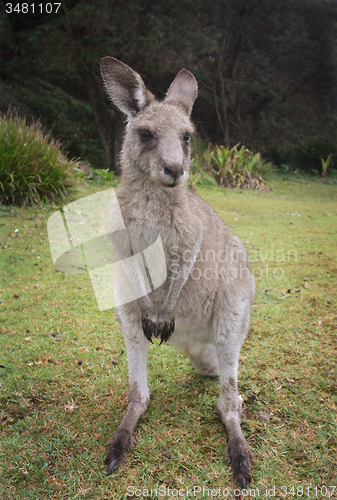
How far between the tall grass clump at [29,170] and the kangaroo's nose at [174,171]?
4439 mm

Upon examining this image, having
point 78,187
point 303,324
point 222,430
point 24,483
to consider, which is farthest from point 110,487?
point 78,187

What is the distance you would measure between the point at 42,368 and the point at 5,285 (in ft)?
4.83

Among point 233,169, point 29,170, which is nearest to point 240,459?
point 29,170

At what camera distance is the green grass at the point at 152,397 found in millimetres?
1807

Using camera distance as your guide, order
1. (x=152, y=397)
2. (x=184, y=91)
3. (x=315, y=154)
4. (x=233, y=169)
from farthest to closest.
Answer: (x=315, y=154) → (x=233, y=169) → (x=152, y=397) → (x=184, y=91)

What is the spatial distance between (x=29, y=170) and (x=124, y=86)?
4.44m

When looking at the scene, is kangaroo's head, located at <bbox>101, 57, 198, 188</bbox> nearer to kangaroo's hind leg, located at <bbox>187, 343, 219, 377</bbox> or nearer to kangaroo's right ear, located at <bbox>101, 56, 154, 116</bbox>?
kangaroo's right ear, located at <bbox>101, 56, 154, 116</bbox>

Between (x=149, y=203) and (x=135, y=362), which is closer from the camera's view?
(x=149, y=203)

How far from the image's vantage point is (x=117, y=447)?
1.88 m

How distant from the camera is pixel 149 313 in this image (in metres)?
1.95

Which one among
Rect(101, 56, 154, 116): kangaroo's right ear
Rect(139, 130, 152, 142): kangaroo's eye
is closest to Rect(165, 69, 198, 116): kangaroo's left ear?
Rect(101, 56, 154, 116): kangaroo's right ear

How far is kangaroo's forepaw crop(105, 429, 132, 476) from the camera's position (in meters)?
1.83

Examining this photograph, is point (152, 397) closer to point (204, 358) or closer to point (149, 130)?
point (204, 358)

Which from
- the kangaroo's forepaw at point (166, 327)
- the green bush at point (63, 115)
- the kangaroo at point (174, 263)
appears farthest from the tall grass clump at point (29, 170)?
the green bush at point (63, 115)
